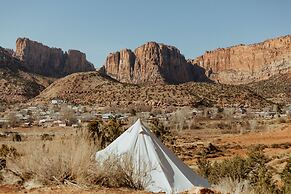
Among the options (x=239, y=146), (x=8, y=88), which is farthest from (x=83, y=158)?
(x=8, y=88)

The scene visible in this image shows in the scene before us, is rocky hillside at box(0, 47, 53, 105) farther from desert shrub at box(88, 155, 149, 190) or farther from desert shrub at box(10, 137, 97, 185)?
desert shrub at box(88, 155, 149, 190)

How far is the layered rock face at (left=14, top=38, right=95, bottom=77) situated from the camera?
171750mm

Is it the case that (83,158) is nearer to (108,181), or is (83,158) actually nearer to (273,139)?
(108,181)

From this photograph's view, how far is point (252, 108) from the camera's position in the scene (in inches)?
3644

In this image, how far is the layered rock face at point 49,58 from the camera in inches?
6762

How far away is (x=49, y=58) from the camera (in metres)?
178

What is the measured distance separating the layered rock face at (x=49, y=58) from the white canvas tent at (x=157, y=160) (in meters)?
157

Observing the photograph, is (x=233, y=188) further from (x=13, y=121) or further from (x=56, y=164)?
(x=13, y=121)

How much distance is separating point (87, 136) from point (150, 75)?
569ft

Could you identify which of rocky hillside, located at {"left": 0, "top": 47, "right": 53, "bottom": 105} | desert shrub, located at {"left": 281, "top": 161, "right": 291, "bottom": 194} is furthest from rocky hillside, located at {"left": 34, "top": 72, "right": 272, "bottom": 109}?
desert shrub, located at {"left": 281, "top": 161, "right": 291, "bottom": 194}

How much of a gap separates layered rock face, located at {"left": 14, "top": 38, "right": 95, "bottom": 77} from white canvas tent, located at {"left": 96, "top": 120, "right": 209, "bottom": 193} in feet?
514

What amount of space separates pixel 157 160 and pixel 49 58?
172478mm

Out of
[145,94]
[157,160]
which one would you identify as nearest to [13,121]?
[145,94]

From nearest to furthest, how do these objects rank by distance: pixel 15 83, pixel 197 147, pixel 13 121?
pixel 197 147, pixel 13 121, pixel 15 83
